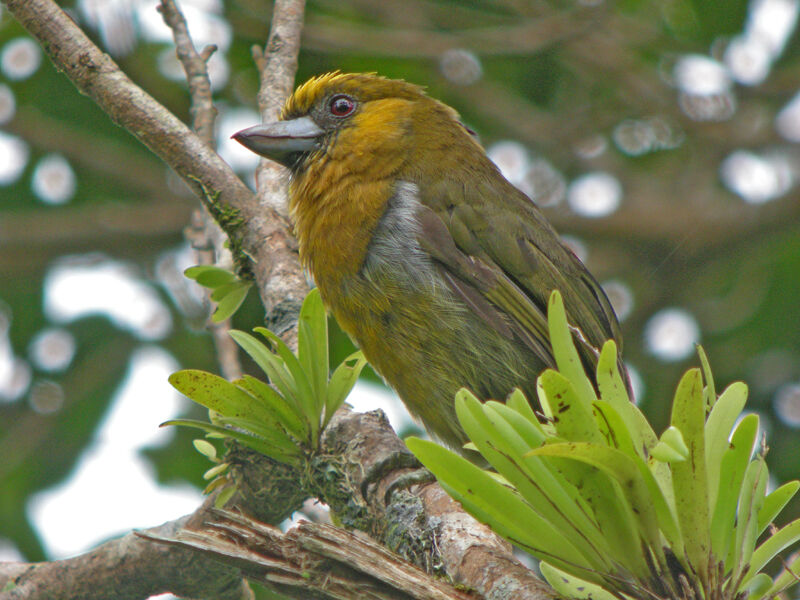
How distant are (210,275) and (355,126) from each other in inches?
34.9

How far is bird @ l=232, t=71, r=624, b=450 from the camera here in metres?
2.50

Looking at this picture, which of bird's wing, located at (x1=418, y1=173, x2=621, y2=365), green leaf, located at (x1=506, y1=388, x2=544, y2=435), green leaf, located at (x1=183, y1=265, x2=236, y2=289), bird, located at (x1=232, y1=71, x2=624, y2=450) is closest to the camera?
green leaf, located at (x1=506, y1=388, x2=544, y2=435)

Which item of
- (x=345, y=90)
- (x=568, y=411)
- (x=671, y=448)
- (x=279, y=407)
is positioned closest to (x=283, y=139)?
(x=345, y=90)

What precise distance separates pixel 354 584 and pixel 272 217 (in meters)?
1.42

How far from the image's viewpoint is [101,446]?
426cm

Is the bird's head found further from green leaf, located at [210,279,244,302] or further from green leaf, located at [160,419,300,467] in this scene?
green leaf, located at [160,419,300,467]

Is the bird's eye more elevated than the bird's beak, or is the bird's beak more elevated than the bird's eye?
the bird's eye

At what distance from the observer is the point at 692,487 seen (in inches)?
51.0

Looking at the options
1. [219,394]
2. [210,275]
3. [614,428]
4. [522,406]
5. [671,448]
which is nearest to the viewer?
[671,448]

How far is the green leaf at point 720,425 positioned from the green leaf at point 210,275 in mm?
1401

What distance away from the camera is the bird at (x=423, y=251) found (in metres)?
2.50

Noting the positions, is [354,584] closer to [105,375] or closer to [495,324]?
[495,324]

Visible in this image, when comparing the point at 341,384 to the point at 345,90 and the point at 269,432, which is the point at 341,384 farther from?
the point at 345,90

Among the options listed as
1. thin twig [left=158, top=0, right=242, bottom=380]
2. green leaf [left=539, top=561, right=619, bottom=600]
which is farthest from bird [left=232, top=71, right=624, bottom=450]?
green leaf [left=539, top=561, right=619, bottom=600]
